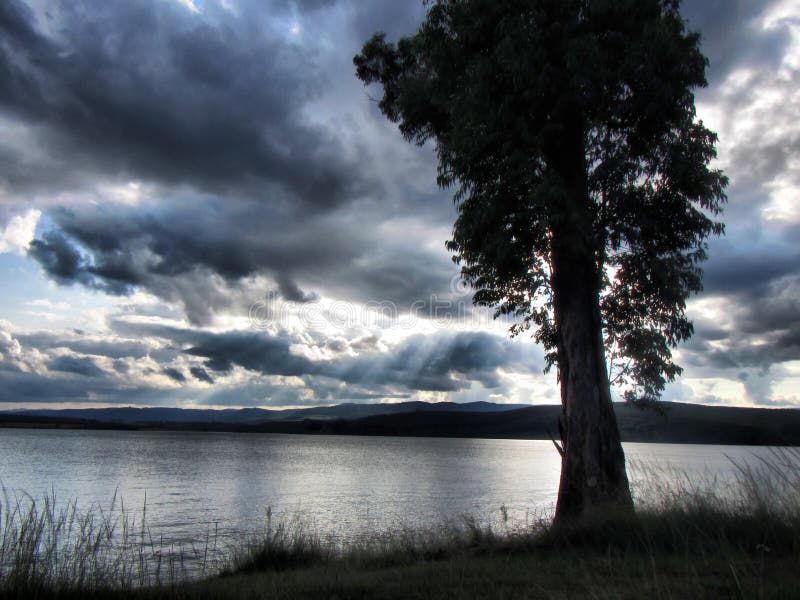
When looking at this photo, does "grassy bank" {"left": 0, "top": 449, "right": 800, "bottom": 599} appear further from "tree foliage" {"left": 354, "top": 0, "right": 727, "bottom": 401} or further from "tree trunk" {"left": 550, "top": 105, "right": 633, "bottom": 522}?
"tree foliage" {"left": 354, "top": 0, "right": 727, "bottom": 401}

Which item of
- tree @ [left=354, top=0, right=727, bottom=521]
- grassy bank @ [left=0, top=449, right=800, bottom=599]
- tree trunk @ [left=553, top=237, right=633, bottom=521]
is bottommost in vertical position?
grassy bank @ [left=0, top=449, right=800, bottom=599]

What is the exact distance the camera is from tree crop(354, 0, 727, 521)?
11828 mm

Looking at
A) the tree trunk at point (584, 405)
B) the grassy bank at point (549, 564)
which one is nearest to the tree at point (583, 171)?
the tree trunk at point (584, 405)

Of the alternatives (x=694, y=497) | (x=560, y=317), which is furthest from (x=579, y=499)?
(x=560, y=317)

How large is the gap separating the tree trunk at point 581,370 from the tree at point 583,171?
1.2 inches

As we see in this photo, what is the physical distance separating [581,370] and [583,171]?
4925 mm

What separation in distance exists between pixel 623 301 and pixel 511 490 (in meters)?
31.3

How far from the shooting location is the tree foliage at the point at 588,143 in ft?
39.5

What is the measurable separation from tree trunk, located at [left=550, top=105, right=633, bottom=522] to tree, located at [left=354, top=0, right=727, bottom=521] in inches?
1.2

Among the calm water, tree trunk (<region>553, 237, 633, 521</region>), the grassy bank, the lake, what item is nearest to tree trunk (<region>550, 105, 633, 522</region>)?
tree trunk (<region>553, 237, 633, 521</region>)

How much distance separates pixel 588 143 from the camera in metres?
13.8

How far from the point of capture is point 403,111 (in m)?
15.8

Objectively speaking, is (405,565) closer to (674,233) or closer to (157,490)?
(674,233)

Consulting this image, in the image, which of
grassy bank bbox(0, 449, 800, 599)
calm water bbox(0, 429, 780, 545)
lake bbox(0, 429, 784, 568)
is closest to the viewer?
grassy bank bbox(0, 449, 800, 599)
